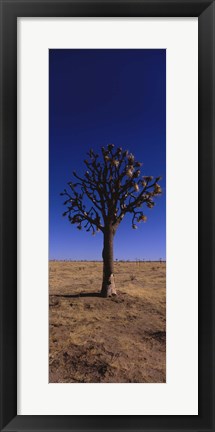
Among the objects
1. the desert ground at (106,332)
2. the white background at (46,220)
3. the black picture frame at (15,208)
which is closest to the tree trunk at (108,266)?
the desert ground at (106,332)

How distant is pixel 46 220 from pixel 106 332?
2.06 ft

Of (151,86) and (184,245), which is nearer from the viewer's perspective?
(184,245)

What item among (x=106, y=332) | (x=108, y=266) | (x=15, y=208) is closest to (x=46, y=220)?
(x=15, y=208)

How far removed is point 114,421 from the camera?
1.11 m

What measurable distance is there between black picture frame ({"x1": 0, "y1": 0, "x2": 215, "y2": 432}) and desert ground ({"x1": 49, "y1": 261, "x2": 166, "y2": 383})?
165 millimetres

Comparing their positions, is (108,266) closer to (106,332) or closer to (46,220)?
(106,332)

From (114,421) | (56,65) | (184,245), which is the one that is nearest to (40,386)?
(114,421)

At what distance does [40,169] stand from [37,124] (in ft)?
0.69

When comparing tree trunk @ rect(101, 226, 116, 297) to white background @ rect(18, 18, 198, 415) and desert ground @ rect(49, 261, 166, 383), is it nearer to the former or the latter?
desert ground @ rect(49, 261, 166, 383)

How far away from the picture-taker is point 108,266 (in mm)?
1412

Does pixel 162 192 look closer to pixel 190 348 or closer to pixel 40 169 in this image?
pixel 40 169

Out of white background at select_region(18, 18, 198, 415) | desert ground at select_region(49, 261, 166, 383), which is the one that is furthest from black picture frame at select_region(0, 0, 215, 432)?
desert ground at select_region(49, 261, 166, 383)

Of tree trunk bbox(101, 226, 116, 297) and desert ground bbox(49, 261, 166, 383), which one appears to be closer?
desert ground bbox(49, 261, 166, 383)

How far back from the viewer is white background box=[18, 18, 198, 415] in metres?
1.14
